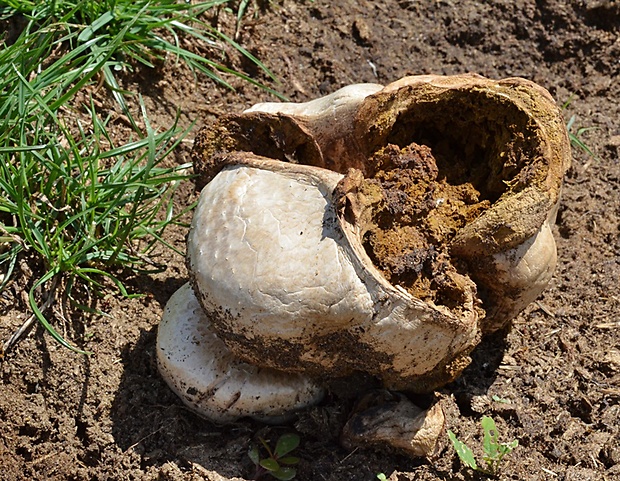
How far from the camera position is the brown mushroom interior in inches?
110

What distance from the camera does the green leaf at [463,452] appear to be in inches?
115

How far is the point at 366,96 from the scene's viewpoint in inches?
120

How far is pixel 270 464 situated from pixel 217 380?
14.3 inches

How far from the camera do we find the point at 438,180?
3023mm

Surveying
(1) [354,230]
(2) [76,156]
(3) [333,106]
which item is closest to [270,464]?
(1) [354,230]

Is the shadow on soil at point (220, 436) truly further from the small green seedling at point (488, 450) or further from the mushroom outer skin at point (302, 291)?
the mushroom outer skin at point (302, 291)

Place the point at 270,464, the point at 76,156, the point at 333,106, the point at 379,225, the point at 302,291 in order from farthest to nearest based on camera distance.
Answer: the point at 76,156 → the point at 333,106 → the point at 270,464 → the point at 379,225 → the point at 302,291

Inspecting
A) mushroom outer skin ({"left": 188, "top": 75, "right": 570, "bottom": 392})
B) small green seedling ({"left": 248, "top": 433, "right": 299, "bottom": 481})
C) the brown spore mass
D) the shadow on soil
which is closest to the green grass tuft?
the shadow on soil

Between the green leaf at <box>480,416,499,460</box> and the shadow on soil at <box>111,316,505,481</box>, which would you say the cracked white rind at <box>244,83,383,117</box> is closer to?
the shadow on soil at <box>111,316,505,481</box>

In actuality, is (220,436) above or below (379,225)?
below

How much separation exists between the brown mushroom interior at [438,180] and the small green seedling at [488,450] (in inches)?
20.8

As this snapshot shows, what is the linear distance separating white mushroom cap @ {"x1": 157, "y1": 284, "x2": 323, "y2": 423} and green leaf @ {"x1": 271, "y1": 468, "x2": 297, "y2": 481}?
22 centimetres

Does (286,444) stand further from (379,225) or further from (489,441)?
(379,225)

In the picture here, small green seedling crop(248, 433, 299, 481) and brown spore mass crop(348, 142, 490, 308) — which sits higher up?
brown spore mass crop(348, 142, 490, 308)
